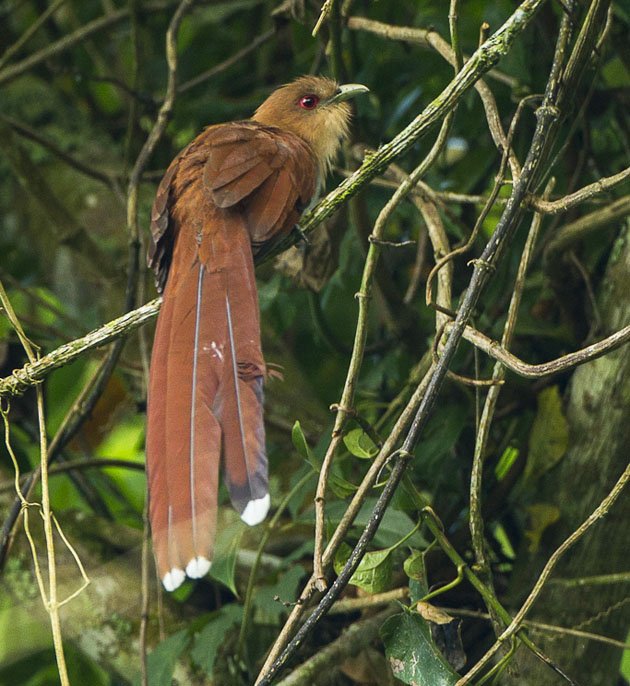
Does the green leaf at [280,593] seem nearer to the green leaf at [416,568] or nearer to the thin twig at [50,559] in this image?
the green leaf at [416,568]

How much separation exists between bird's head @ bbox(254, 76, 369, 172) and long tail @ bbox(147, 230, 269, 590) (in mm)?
780

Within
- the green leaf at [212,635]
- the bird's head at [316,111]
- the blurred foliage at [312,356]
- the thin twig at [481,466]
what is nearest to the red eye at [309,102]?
the bird's head at [316,111]

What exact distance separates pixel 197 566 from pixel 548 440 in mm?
1229

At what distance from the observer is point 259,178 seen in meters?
2.18

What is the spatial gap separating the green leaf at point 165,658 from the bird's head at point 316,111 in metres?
1.25

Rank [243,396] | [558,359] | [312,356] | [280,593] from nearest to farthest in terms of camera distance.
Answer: [558,359] → [243,396] → [280,593] → [312,356]

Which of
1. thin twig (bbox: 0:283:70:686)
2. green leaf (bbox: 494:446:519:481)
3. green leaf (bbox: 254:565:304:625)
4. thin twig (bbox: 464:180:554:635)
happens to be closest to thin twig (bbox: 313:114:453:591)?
thin twig (bbox: 464:180:554:635)

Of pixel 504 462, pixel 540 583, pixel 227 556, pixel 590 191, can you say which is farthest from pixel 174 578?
pixel 504 462

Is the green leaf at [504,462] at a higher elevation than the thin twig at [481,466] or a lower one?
lower

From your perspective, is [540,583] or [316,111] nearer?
[540,583]

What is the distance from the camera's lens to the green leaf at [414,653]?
174 cm

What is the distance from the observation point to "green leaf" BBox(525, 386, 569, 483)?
245cm

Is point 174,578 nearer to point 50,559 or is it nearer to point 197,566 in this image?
point 197,566

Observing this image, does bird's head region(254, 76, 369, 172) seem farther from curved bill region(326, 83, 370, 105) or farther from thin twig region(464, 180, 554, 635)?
thin twig region(464, 180, 554, 635)
